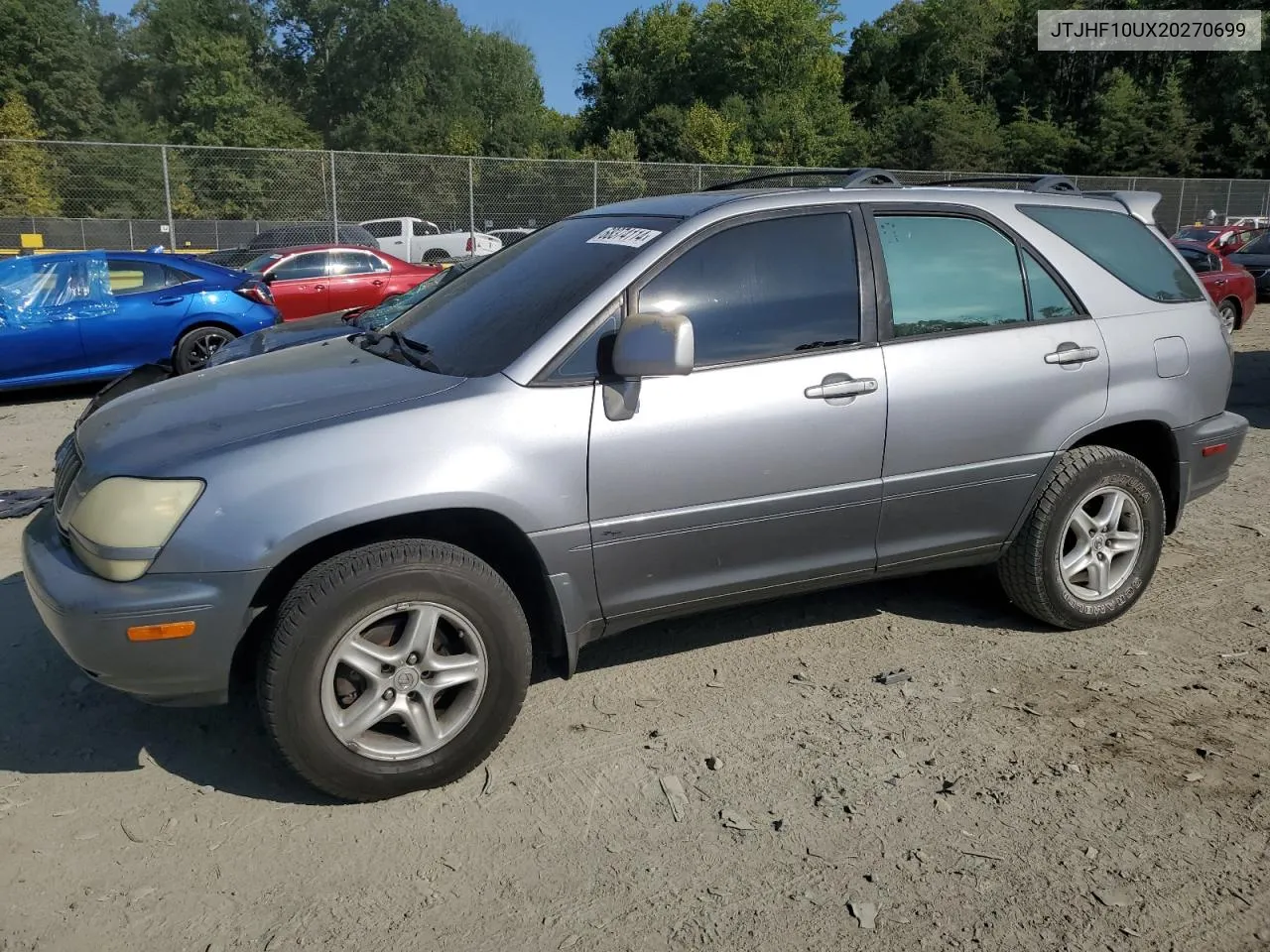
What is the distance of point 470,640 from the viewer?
10.2 feet

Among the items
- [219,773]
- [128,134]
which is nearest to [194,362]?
[219,773]

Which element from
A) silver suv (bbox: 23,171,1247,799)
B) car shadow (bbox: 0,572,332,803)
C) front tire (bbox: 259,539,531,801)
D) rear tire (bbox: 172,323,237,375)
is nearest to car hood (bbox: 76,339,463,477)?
silver suv (bbox: 23,171,1247,799)

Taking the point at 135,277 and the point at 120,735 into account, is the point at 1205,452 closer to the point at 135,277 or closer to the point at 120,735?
the point at 120,735

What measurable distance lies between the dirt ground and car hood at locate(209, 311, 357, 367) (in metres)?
2.92

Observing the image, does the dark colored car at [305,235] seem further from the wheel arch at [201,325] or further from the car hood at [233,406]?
the car hood at [233,406]

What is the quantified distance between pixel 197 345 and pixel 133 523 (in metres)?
7.62

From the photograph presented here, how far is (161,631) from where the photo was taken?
2.81 metres

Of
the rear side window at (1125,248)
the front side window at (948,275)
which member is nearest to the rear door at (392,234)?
the rear side window at (1125,248)

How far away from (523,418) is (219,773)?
1.50 meters

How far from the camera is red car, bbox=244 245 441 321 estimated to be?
1384 centimetres

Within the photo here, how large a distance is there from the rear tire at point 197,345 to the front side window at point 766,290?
734cm

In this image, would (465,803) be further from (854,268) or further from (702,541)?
(854,268)

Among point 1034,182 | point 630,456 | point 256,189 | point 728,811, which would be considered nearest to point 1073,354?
point 1034,182

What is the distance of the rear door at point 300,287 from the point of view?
13.8 m
